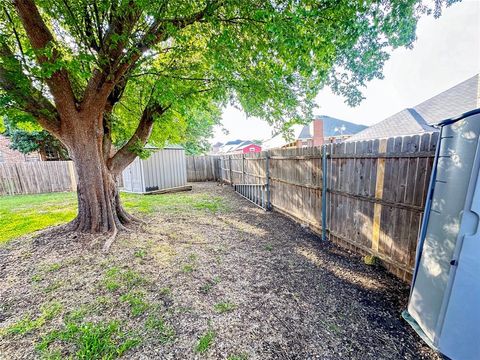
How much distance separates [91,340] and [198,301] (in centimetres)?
104

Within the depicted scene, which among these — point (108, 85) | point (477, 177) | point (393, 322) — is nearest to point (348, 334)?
point (393, 322)

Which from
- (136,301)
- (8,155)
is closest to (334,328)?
(136,301)

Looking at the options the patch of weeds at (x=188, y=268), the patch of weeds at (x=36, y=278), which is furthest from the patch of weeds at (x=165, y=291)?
the patch of weeds at (x=36, y=278)

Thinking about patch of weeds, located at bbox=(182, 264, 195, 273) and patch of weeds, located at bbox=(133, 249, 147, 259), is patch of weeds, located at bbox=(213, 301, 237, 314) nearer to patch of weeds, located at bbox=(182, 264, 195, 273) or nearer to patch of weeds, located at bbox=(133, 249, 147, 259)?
patch of weeds, located at bbox=(182, 264, 195, 273)

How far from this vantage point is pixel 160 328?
6.69 ft

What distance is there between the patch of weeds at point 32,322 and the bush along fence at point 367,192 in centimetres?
420

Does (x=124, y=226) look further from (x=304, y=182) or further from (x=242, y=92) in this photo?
(x=304, y=182)

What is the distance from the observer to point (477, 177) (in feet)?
4.84

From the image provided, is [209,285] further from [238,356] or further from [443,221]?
[443,221]

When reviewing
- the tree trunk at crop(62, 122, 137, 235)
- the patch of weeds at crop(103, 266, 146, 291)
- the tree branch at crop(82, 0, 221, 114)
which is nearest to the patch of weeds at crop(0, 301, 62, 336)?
the patch of weeds at crop(103, 266, 146, 291)

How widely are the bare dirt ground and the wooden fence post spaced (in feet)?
1.47

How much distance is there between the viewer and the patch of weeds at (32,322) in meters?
2.00

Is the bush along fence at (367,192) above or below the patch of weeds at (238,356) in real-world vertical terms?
above

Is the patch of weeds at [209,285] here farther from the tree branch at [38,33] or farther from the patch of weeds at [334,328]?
the tree branch at [38,33]
